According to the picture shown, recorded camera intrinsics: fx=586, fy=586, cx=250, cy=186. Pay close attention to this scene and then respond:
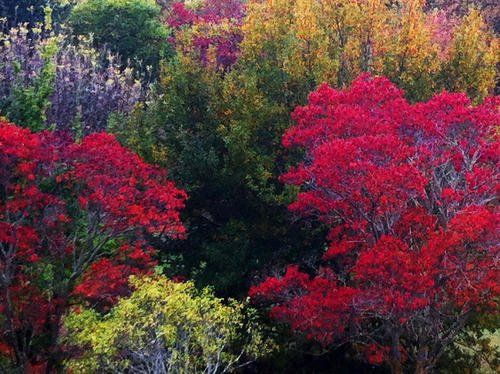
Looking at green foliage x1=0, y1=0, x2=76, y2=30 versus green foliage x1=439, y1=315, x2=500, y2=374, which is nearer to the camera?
green foliage x1=439, y1=315, x2=500, y2=374

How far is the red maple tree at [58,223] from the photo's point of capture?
15.4m

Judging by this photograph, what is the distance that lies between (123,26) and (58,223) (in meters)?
28.2

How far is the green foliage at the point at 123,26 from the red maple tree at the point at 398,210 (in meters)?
26.0

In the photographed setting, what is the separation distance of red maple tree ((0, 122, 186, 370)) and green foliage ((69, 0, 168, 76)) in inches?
1022

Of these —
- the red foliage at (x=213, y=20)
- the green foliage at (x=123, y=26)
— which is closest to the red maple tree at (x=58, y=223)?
the red foliage at (x=213, y=20)

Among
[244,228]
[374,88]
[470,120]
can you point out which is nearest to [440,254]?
[470,120]

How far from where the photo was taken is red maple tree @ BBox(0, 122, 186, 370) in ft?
50.4

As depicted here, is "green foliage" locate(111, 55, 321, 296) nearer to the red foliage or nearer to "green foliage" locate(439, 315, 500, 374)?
"green foliage" locate(439, 315, 500, 374)

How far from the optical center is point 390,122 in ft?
57.7

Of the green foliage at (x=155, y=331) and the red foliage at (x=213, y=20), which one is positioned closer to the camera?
the green foliage at (x=155, y=331)

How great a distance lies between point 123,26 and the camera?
1634 inches

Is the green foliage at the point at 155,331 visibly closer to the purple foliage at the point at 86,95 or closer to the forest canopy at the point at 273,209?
the forest canopy at the point at 273,209

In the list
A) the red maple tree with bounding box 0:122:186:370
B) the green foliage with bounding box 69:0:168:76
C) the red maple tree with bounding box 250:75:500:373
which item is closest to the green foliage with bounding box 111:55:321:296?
the red maple tree with bounding box 250:75:500:373

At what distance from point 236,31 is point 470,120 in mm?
20220
